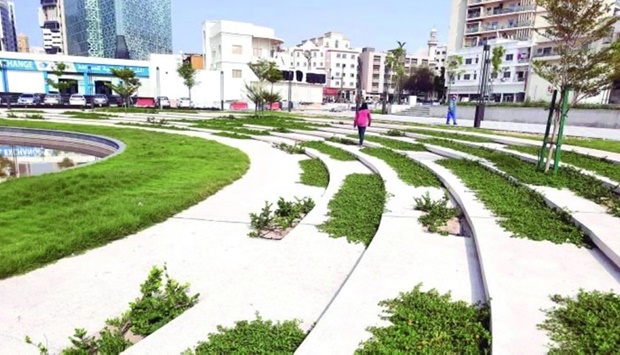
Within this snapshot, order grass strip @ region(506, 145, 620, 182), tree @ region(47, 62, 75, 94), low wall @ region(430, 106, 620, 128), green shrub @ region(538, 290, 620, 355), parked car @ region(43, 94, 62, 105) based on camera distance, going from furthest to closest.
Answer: tree @ region(47, 62, 75, 94)
parked car @ region(43, 94, 62, 105)
low wall @ region(430, 106, 620, 128)
grass strip @ region(506, 145, 620, 182)
green shrub @ region(538, 290, 620, 355)

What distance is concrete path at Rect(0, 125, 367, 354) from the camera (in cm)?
309

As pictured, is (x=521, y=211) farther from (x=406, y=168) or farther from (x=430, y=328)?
(x=406, y=168)

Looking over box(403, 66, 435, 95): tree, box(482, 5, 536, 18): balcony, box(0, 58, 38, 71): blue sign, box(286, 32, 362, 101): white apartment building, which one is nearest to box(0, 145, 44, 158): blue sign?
box(0, 58, 38, 71): blue sign

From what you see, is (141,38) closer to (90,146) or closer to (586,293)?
(90,146)

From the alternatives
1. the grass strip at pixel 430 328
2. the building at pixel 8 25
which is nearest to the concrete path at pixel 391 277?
the grass strip at pixel 430 328

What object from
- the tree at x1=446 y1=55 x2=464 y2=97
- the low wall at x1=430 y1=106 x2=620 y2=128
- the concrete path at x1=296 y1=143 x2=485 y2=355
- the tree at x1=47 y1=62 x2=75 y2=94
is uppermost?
the tree at x1=446 y1=55 x2=464 y2=97

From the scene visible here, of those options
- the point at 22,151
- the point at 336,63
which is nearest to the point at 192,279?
the point at 22,151

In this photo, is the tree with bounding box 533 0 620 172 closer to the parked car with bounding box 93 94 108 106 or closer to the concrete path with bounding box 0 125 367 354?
the concrete path with bounding box 0 125 367 354

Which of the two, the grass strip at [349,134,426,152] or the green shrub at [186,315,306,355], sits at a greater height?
the grass strip at [349,134,426,152]

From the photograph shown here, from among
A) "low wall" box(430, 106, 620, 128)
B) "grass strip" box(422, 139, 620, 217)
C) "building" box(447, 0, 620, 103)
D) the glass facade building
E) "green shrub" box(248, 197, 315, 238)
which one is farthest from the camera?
the glass facade building

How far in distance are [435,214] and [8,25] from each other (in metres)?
227

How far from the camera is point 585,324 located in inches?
107

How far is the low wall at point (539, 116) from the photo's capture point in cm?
2256

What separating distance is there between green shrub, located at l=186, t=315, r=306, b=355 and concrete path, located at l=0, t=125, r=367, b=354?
11 cm
